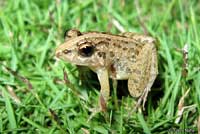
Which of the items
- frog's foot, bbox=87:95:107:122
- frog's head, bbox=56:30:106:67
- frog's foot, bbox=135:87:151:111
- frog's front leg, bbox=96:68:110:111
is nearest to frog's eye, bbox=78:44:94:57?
frog's head, bbox=56:30:106:67

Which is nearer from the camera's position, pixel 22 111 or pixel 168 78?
pixel 22 111

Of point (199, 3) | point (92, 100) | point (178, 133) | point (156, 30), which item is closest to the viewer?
point (178, 133)

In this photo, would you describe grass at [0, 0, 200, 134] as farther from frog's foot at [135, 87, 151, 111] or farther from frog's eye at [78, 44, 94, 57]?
frog's eye at [78, 44, 94, 57]

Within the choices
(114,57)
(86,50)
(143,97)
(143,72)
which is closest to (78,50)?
(86,50)

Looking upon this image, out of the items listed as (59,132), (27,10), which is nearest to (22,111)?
(59,132)

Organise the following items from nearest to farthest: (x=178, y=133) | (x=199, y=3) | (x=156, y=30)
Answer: (x=178, y=133), (x=156, y=30), (x=199, y=3)

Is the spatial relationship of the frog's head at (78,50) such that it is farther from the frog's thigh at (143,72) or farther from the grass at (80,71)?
the frog's thigh at (143,72)

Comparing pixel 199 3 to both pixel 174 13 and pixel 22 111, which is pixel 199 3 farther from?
pixel 22 111
